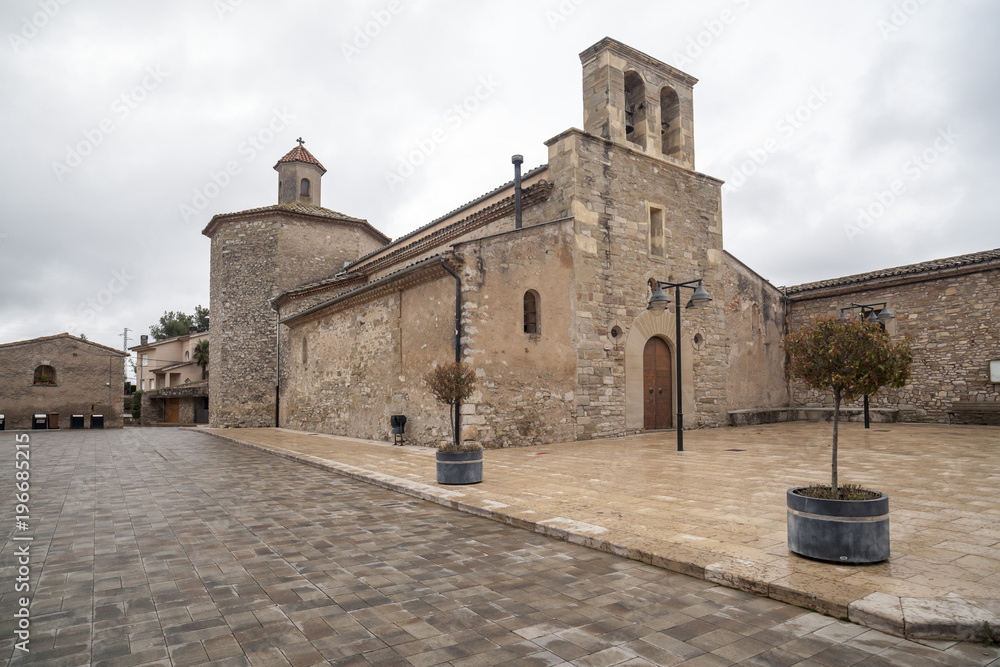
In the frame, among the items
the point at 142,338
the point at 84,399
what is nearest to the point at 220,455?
the point at 84,399

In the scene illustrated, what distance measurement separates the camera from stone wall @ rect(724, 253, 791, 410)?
58.1 feet

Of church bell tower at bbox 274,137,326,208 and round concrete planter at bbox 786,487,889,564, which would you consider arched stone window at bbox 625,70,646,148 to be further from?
church bell tower at bbox 274,137,326,208

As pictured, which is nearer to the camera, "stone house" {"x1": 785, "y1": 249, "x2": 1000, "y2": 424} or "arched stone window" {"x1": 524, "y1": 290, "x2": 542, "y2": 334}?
"arched stone window" {"x1": 524, "y1": 290, "x2": 542, "y2": 334}

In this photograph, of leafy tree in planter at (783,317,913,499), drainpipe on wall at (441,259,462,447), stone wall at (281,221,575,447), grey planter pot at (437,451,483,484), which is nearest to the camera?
leafy tree in planter at (783,317,913,499)

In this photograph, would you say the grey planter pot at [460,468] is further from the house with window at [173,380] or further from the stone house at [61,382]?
the house with window at [173,380]

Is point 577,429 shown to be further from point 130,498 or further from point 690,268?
point 130,498

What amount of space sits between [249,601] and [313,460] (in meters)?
7.64

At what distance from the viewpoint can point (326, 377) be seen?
18.4 metres

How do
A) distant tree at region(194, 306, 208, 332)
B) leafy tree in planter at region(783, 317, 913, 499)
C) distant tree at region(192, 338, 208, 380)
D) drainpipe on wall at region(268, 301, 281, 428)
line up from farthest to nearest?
distant tree at region(194, 306, 208, 332) < distant tree at region(192, 338, 208, 380) < drainpipe on wall at region(268, 301, 281, 428) < leafy tree in planter at region(783, 317, 913, 499)

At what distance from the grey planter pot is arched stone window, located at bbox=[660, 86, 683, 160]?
12052 mm

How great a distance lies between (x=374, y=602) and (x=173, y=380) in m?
45.3

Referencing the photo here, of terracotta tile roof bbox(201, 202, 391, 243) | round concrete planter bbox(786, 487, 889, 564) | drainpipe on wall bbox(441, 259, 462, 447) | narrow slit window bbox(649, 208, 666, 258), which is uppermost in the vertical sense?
terracotta tile roof bbox(201, 202, 391, 243)

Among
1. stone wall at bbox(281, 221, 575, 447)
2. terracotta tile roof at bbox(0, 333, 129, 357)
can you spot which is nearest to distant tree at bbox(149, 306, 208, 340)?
terracotta tile roof at bbox(0, 333, 129, 357)

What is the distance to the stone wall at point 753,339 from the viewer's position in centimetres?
1772
